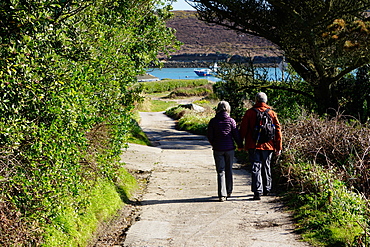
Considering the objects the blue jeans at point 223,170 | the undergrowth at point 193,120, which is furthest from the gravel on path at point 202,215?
the undergrowth at point 193,120

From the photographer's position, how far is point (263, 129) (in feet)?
27.7

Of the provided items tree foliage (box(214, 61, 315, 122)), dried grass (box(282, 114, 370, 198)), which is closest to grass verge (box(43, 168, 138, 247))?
dried grass (box(282, 114, 370, 198))

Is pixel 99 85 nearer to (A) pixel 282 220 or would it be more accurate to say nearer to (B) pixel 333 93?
(A) pixel 282 220

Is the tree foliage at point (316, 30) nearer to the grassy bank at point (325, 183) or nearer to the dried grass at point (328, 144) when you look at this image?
the grassy bank at point (325, 183)

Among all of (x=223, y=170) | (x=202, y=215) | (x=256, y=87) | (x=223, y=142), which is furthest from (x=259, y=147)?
(x=256, y=87)

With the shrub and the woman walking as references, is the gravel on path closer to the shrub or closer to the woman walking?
the woman walking

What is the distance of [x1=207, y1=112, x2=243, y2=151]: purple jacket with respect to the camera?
28.1 feet

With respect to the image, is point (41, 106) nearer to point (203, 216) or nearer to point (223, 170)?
point (203, 216)

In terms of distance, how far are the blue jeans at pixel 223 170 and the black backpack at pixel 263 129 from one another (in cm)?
57

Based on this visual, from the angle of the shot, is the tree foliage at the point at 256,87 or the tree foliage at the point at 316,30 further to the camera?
the tree foliage at the point at 256,87

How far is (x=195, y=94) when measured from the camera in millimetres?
62469

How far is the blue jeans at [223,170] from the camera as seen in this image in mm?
8523

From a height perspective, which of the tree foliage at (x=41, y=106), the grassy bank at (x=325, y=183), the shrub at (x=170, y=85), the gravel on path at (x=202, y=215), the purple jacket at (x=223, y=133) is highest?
the tree foliage at (x=41, y=106)

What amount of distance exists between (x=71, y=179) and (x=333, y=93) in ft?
46.5
